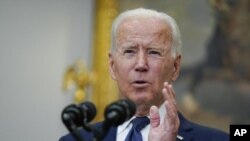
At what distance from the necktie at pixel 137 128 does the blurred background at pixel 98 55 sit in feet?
12.5

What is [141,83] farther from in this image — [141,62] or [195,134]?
[195,134]

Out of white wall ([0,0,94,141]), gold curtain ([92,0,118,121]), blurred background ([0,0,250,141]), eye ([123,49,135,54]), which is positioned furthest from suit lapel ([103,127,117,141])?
gold curtain ([92,0,118,121])

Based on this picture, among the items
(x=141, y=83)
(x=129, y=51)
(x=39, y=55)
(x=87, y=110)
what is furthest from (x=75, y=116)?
(x=39, y=55)

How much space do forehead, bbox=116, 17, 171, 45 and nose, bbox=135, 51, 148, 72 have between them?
0.08 m

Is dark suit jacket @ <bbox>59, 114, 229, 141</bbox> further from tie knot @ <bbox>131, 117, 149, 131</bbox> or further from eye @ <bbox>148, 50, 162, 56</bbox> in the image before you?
eye @ <bbox>148, 50, 162, 56</bbox>

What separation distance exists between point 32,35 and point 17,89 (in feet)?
2.11

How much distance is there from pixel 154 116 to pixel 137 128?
1.16 feet

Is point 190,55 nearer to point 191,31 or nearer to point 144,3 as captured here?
point 191,31

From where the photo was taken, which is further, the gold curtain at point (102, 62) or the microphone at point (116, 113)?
the gold curtain at point (102, 62)

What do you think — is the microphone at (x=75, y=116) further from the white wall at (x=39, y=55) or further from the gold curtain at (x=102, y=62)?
the gold curtain at (x=102, y=62)

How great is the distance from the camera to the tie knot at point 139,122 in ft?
9.32

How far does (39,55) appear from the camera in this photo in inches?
267

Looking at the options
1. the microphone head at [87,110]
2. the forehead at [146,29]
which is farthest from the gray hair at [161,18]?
the microphone head at [87,110]

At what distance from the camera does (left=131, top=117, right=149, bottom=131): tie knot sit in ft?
9.32
